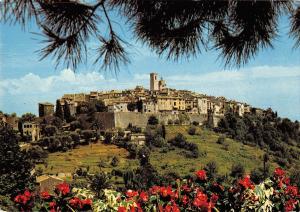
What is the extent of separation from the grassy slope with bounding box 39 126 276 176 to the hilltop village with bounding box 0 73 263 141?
2320mm

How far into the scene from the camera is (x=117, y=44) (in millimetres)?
1498

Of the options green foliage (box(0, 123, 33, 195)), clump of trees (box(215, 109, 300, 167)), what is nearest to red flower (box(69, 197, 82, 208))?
green foliage (box(0, 123, 33, 195))

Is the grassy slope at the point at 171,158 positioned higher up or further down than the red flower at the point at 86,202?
further down

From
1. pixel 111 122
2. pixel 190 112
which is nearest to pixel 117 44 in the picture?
pixel 111 122

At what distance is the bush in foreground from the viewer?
1684 mm

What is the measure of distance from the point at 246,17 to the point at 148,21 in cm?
28

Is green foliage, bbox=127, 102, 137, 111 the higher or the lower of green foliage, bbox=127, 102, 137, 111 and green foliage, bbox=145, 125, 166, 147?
the higher

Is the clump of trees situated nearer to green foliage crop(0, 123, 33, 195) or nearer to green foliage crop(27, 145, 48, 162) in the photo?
green foliage crop(27, 145, 48, 162)

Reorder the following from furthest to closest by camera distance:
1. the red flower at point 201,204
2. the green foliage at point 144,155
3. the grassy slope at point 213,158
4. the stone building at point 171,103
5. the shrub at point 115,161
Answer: the stone building at point 171,103, the green foliage at point 144,155, the shrub at point 115,161, the grassy slope at point 213,158, the red flower at point 201,204

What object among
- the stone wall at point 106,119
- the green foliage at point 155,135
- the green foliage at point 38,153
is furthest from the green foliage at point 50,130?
the stone wall at point 106,119

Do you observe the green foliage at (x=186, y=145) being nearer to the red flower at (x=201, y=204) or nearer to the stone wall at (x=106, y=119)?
the stone wall at (x=106, y=119)

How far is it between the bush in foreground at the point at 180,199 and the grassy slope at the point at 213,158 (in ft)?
42.3

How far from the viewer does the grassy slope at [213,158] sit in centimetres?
1590

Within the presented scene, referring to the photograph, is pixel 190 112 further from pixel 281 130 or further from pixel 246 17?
pixel 246 17
